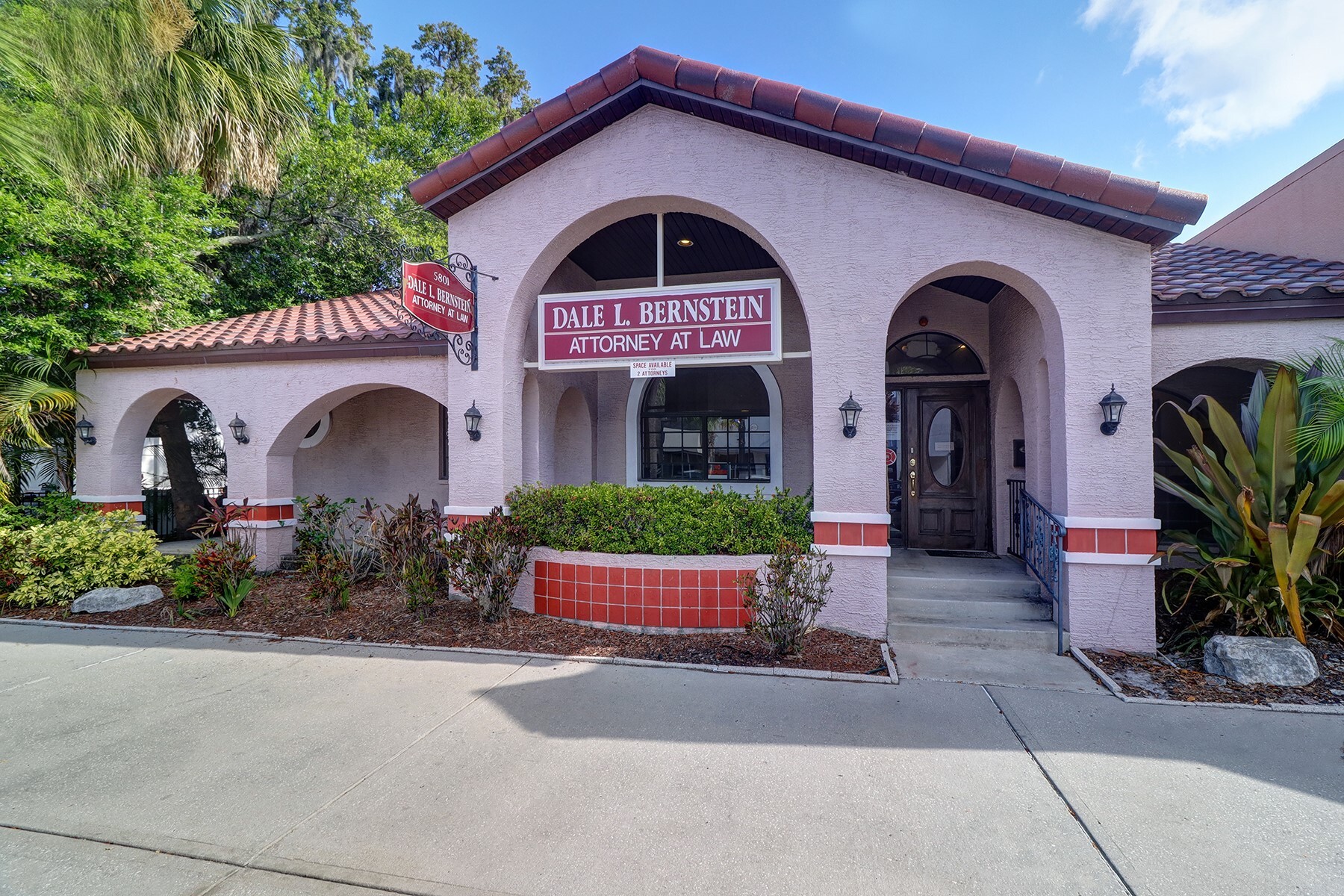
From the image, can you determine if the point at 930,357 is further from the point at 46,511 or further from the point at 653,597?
the point at 46,511

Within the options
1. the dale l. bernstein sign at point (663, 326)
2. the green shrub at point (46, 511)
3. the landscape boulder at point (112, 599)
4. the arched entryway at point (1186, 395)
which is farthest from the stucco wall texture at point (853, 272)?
the green shrub at point (46, 511)

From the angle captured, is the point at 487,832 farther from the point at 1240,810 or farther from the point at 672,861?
the point at 1240,810

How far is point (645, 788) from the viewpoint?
333 cm

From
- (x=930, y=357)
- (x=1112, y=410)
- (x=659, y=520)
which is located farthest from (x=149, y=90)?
(x=1112, y=410)

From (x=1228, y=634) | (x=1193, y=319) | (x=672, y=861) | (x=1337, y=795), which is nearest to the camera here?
(x=672, y=861)

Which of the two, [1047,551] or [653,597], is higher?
[1047,551]

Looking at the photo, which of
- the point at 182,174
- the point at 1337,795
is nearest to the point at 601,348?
the point at 1337,795

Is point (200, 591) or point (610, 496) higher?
point (610, 496)

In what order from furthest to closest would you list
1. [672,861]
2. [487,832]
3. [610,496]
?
1. [610,496]
2. [487,832]
3. [672,861]

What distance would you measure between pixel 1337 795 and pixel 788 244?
540 cm

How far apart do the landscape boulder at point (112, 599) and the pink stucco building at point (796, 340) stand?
4.19 feet

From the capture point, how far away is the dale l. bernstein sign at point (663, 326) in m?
5.92

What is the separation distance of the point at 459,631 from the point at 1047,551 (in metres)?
6.02

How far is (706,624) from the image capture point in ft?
19.3
